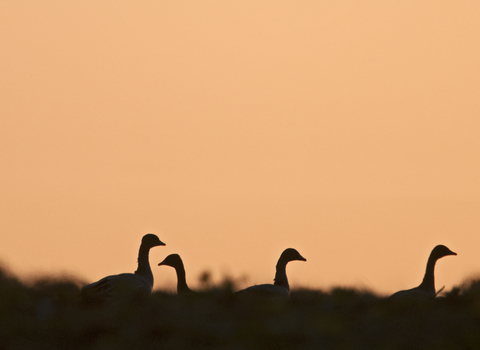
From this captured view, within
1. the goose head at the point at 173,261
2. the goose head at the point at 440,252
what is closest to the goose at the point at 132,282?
the goose head at the point at 173,261

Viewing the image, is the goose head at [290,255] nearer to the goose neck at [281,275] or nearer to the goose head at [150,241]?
the goose neck at [281,275]

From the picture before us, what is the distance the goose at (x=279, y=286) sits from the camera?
15.0 metres

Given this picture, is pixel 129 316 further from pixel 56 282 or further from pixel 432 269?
pixel 432 269

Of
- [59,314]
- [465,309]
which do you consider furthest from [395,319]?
[59,314]

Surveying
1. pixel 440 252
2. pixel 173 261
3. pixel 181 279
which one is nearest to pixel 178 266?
pixel 173 261

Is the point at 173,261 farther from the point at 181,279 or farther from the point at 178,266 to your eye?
the point at 181,279

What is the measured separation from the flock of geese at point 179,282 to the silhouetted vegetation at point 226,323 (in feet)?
1.61

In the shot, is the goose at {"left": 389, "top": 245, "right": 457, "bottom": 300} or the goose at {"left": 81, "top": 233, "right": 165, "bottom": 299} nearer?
the goose at {"left": 81, "top": 233, "right": 165, "bottom": 299}

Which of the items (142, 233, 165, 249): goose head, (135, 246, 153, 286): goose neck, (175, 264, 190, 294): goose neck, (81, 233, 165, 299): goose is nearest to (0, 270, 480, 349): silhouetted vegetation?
(81, 233, 165, 299): goose

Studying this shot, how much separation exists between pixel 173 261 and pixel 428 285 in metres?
6.15

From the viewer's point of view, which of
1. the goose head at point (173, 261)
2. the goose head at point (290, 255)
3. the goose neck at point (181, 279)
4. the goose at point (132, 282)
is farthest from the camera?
the goose head at point (290, 255)

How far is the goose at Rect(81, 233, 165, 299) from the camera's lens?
14047mm

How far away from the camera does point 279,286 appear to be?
16281 mm

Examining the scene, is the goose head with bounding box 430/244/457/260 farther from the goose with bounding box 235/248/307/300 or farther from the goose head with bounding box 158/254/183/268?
the goose head with bounding box 158/254/183/268
